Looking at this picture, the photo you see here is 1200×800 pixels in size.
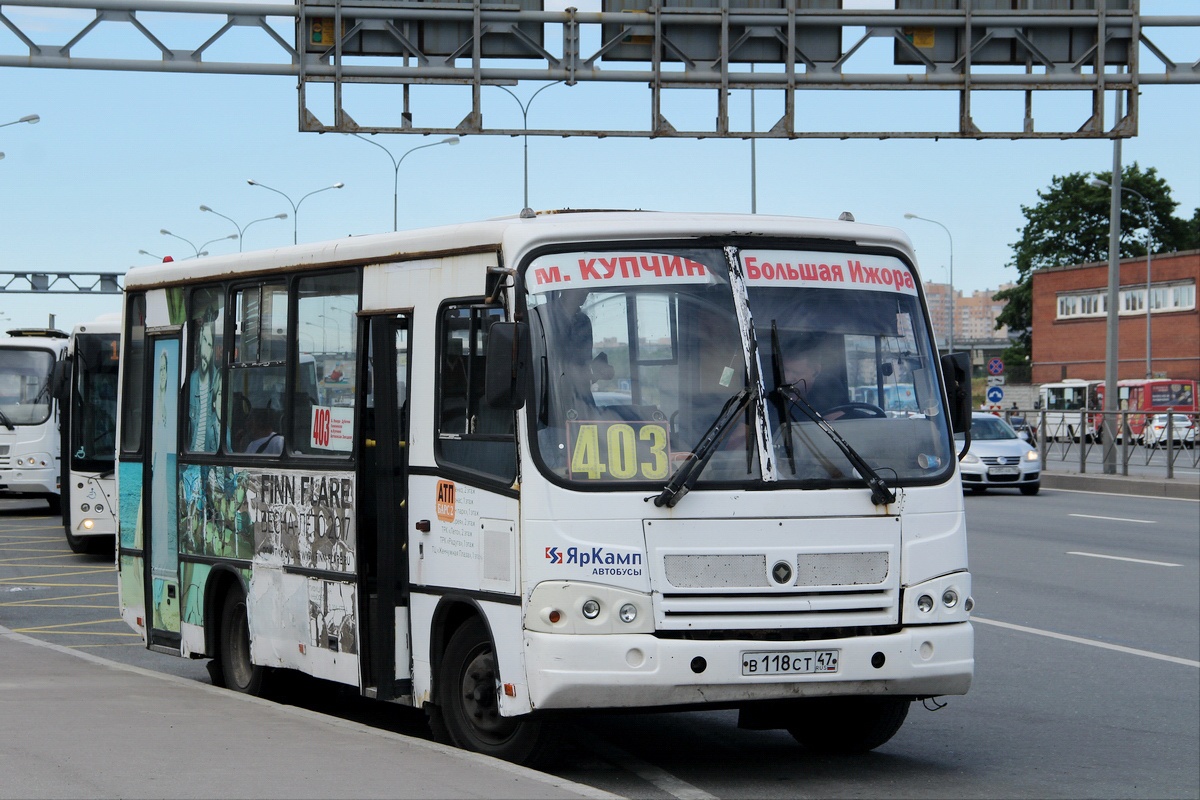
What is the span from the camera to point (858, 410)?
7.95 meters

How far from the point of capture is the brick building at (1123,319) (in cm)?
7519

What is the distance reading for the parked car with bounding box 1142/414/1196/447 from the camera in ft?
104

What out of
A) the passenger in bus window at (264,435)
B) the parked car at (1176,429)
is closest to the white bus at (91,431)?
the passenger in bus window at (264,435)

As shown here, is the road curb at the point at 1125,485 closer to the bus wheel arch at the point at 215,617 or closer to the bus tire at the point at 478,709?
the bus wheel arch at the point at 215,617

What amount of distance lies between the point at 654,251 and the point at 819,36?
11.4 meters

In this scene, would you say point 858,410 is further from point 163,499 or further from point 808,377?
point 163,499

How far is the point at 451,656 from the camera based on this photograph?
323 inches

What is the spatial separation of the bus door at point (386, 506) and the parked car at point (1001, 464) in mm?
23522

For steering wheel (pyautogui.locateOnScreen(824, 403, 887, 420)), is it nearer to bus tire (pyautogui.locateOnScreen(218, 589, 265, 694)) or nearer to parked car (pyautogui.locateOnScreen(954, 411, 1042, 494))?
bus tire (pyautogui.locateOnScreen(218, 589, 265, 694))

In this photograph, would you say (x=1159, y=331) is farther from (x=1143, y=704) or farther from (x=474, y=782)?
(x=474, y=782)

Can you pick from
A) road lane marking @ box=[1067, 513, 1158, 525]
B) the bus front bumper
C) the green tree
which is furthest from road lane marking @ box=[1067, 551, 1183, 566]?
the green tree

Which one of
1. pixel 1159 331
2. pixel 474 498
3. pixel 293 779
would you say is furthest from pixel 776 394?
pixel 1159 331

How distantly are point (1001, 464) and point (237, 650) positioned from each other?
2318 cm

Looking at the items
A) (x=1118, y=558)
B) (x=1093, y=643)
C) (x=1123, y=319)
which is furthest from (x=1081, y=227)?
(x=1093, y=643)
